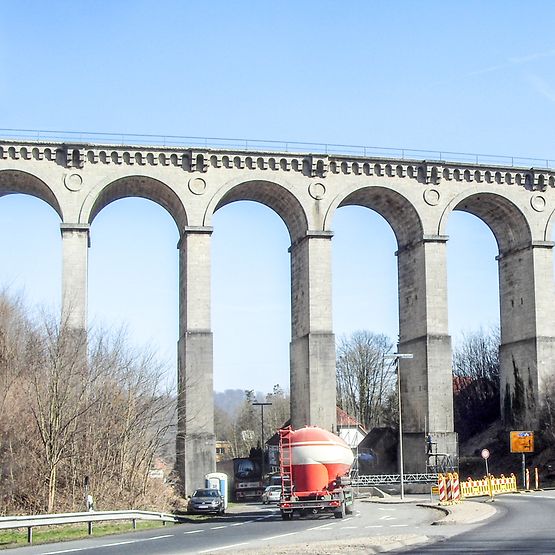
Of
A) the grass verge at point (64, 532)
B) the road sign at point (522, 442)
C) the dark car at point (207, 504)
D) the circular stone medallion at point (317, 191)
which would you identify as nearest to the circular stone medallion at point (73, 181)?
the circular stone medallion at point (317, 191)

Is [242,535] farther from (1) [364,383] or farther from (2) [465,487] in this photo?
(1) [364,383]

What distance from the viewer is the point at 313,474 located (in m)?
33.4

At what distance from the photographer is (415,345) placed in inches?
2167

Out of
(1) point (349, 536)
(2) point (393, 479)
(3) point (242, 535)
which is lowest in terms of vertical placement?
(2) point (393, 479)

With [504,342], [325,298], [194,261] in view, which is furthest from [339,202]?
[504,342]

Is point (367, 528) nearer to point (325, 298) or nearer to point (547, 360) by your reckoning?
point (325, 298)

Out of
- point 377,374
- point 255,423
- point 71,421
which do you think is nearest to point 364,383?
point 377,374

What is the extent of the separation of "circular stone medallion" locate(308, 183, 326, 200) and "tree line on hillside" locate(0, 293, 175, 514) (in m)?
14.4

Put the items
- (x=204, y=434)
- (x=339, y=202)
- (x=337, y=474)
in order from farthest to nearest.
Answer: (x=339, y=202) < (x=204, y=434) < (x=337, y=474)

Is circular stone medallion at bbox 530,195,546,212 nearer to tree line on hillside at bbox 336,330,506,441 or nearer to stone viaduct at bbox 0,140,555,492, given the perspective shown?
stone viaduct at bbox 0,140,555,492

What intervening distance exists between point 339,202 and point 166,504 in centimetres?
1993

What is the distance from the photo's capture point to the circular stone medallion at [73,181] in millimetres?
50372

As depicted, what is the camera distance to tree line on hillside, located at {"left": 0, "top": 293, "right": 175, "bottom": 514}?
36281 millimetres

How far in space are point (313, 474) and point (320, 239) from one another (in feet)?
70.8
